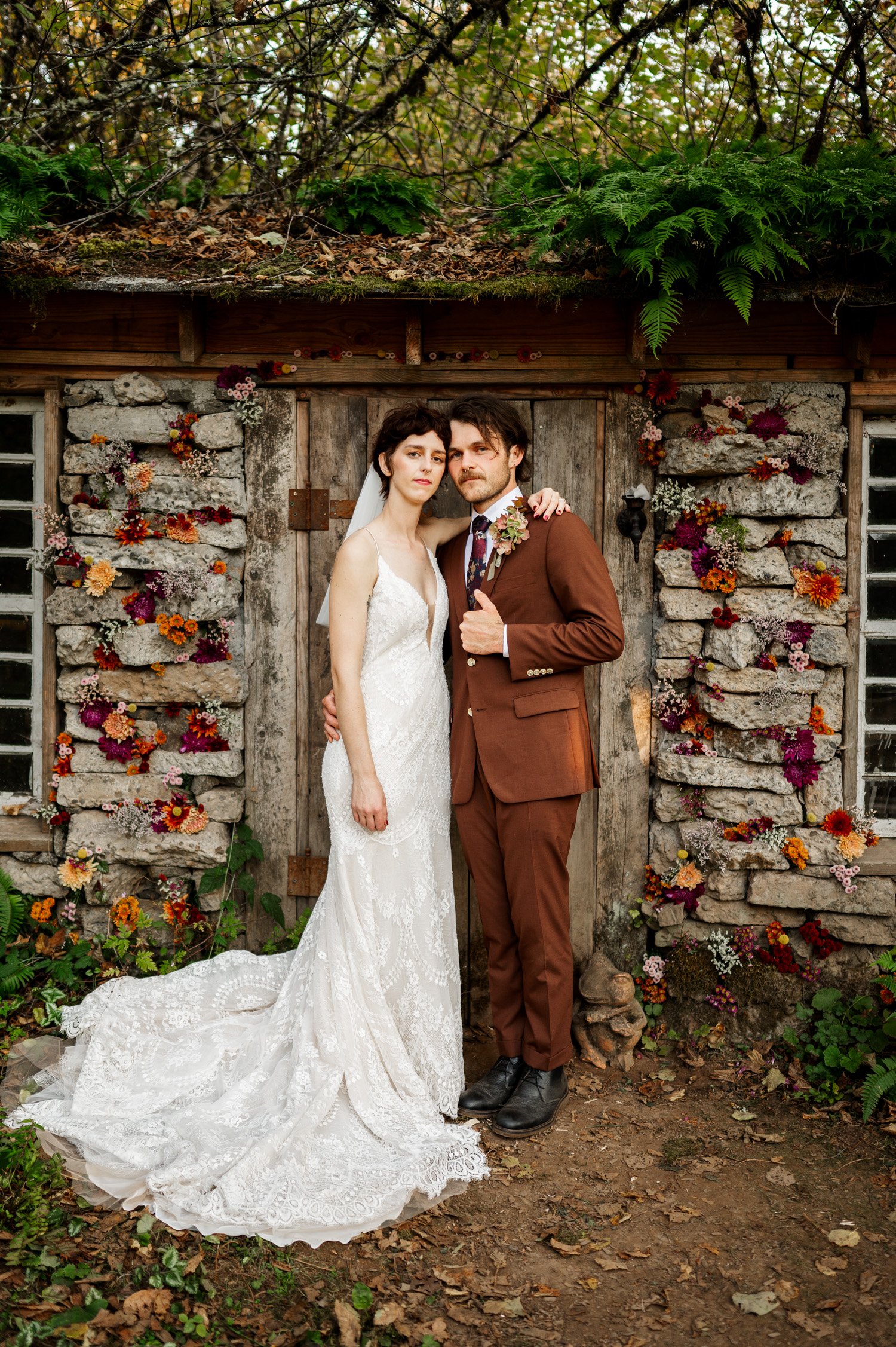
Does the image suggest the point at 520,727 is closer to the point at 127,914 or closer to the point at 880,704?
the point at 880,704

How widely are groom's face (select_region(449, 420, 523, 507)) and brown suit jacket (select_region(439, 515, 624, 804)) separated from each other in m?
0.23

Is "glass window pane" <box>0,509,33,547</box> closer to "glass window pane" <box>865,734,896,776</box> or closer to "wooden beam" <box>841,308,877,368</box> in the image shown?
"wooden beam" <box>841,308,877,368</box>

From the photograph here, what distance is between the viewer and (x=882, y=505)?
4383 mm

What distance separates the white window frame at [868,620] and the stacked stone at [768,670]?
20cm

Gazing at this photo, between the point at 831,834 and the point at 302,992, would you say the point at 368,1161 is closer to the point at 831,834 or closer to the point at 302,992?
the point at 302,992

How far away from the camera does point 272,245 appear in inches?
166

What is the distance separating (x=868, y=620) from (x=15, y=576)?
13.4 feet

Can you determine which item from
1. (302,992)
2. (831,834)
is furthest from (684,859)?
(302,992)

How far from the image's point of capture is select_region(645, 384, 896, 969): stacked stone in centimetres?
413

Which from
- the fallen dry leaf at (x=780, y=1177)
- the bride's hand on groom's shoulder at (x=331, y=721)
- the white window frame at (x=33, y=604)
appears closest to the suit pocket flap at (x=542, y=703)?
the bride's hand on groom's shoulder at (x=331, y=721)

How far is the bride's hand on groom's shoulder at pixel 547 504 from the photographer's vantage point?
354 centimetres

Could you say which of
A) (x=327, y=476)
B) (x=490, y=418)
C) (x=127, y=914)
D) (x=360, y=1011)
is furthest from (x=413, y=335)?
(x=127, y=914)

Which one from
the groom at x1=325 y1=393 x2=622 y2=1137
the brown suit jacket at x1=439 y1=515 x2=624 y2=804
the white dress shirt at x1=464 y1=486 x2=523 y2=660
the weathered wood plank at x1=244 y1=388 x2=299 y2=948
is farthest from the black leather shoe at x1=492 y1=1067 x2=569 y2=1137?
the white dress shirt at x1=464 y1=486 x2=523 y2=660

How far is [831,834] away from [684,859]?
64 cm
